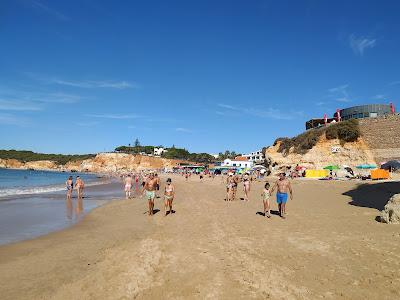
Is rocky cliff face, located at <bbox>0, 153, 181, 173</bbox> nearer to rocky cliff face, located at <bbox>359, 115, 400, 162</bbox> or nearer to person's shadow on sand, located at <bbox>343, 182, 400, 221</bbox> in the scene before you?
rocky cliff face, located at <bbox>359, 115, 400, 162</bbox>

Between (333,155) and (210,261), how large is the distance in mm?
37765

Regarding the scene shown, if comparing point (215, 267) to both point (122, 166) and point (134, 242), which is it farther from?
point (122, 166)

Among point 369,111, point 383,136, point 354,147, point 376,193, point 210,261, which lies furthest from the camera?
point 369,111

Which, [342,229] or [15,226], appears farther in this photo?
[15,226]

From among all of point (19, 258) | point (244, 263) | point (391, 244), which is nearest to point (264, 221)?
point (391, 244)

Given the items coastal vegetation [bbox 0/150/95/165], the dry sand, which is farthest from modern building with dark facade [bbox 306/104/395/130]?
coastal vegetation [bbox 0/150/95/165]

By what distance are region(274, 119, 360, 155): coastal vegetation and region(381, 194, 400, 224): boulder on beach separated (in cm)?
3140

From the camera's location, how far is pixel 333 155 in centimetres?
4009

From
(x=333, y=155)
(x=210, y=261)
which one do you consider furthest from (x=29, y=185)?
(x=210, y=261)

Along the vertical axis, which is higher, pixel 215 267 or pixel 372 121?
pixel 372 121

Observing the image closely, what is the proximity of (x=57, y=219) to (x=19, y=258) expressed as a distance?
590 centimetres

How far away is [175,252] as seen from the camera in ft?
22.3

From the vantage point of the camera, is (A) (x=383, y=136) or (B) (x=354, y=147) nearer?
(A) (x=383, y=136)

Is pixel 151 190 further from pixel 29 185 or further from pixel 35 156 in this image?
pixel 35 156
